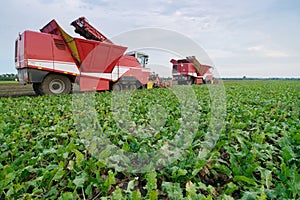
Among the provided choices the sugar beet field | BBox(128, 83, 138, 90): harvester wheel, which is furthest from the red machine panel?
the sugar beet field

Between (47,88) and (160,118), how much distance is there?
6.41 meters

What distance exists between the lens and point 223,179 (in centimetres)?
187

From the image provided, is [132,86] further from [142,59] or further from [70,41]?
[70,41]

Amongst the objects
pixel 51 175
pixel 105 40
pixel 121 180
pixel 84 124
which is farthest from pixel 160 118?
pixel 105 40

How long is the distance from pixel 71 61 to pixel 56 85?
3.91 feet

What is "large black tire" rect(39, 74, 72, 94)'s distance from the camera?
8383 mm

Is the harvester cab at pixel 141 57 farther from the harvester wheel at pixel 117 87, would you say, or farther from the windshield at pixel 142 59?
the harvester wheel at pixel 117 87

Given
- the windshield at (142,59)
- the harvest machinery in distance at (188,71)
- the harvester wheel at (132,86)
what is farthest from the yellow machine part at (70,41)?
the harvest machinery in distance at (188,71)

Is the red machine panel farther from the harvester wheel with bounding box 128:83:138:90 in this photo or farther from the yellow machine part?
the harvester wheel with bounding box 128:83:138:90

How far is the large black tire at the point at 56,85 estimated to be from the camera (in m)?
8.38

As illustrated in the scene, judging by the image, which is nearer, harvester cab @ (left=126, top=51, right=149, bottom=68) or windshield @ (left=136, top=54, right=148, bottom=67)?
harvester cab @ (left=126, top=51, right=149, bottom=68)

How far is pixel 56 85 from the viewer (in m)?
8.80

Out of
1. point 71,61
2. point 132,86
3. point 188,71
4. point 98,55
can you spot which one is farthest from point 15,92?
point 188,71

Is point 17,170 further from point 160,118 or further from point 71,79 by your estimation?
point 71,79
